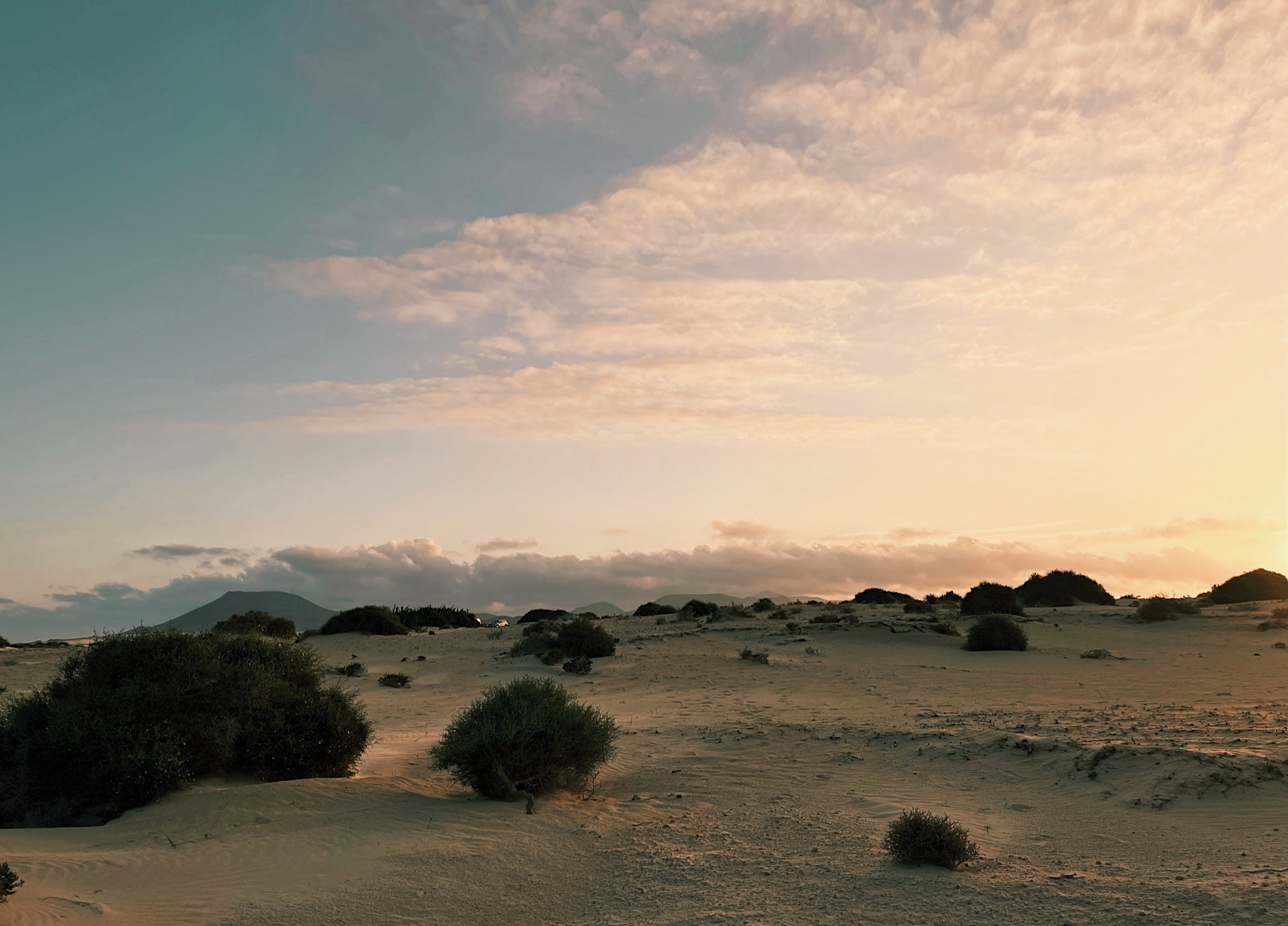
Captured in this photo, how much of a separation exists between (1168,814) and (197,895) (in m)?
9.99

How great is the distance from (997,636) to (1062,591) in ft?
58.8

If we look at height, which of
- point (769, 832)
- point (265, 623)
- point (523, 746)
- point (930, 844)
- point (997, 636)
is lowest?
point (769, 832)

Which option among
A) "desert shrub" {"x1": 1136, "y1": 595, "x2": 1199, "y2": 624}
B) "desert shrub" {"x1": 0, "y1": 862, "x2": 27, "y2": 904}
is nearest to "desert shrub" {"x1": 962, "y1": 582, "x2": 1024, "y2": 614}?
"desert shrub" {"x1": 1136, "y1": 595, "x2": 1199, "y2": 624}

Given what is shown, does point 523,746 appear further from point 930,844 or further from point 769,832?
point 930,844

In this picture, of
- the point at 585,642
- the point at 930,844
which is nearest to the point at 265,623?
the point at 585,642

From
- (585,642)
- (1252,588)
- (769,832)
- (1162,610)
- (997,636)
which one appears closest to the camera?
(769,832)

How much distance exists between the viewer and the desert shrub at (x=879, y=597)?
42.8m

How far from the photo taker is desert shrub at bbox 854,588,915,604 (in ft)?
140

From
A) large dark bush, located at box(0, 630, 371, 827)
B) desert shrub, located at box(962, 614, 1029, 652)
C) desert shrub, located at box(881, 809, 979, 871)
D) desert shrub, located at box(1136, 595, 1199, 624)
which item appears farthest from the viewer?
desert shrub, located at box(1136, 595, 1199, 624)

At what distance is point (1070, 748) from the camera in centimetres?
1230

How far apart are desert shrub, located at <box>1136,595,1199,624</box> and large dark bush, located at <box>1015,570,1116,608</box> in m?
7.50

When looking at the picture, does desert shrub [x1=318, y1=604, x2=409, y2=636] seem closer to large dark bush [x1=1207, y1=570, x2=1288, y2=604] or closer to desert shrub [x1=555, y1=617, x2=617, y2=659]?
desert shrub [x1=555, y1=617, x2=617, y2=659]

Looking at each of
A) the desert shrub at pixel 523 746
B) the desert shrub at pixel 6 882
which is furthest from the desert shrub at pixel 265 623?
the desert shrub at pixel 6 882

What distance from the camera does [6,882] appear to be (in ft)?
22.5
